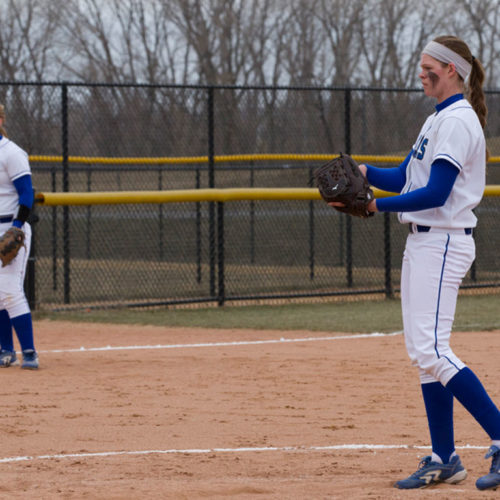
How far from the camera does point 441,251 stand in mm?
4320

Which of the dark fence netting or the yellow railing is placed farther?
the yellow railing

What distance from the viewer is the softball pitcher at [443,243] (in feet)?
13.9

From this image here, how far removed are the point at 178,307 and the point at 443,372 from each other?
836cm

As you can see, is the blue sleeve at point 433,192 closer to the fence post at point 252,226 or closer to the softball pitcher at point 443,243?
the softball pitcher at point 443,243

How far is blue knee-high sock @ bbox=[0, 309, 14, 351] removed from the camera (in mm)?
8078

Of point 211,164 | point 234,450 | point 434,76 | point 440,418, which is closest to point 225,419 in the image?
point 234,450

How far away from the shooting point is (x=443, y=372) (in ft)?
14.2

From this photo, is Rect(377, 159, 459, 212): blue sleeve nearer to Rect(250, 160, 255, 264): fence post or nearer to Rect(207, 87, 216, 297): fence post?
Rect(207, 87, 216, 297): fence post

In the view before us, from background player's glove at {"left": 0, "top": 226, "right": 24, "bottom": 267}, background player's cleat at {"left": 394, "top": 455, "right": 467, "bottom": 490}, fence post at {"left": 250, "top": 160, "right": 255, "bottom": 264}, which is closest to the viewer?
background player's cleat at {"left": 394, "top": 455, "right": 467, "bottom": 490}

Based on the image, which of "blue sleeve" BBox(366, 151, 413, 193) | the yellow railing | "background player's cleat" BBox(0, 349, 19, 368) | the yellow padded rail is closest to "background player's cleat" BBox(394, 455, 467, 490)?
"blue sleeve" BBox(366, 151, 413, 193)

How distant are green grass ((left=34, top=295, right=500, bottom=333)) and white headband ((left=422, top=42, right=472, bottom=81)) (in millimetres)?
5825

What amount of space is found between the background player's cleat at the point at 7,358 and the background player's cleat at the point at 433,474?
4.45m

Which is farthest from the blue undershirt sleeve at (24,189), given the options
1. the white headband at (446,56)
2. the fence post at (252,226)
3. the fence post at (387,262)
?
the fence post at (252,226)

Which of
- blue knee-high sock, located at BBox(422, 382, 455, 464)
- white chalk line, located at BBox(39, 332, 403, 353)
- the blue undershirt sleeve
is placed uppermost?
the blue undershirt sleeve
